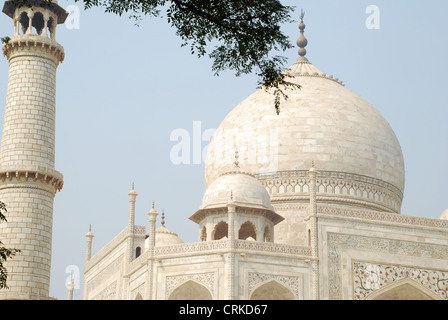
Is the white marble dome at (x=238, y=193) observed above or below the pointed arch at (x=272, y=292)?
above

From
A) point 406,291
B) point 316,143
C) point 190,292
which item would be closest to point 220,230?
point 190,292

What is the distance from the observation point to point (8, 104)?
18234 millimetres

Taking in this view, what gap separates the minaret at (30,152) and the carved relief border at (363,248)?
22.8ft

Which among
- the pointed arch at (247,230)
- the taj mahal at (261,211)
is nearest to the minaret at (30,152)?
the taj mahal at (261,211)

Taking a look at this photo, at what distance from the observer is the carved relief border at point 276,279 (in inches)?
779

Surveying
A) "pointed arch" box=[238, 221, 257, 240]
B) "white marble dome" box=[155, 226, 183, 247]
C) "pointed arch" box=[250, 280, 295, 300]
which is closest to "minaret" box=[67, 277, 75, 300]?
"white marble dome" box=[155, 226, 183, 247]

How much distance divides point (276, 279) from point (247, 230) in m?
3.45

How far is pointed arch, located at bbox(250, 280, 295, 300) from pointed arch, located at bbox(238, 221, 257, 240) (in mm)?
2346

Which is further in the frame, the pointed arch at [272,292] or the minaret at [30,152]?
the pointed arch at [272,292]

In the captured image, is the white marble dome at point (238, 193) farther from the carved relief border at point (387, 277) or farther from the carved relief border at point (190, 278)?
the carved relief border at point (387, 277)
